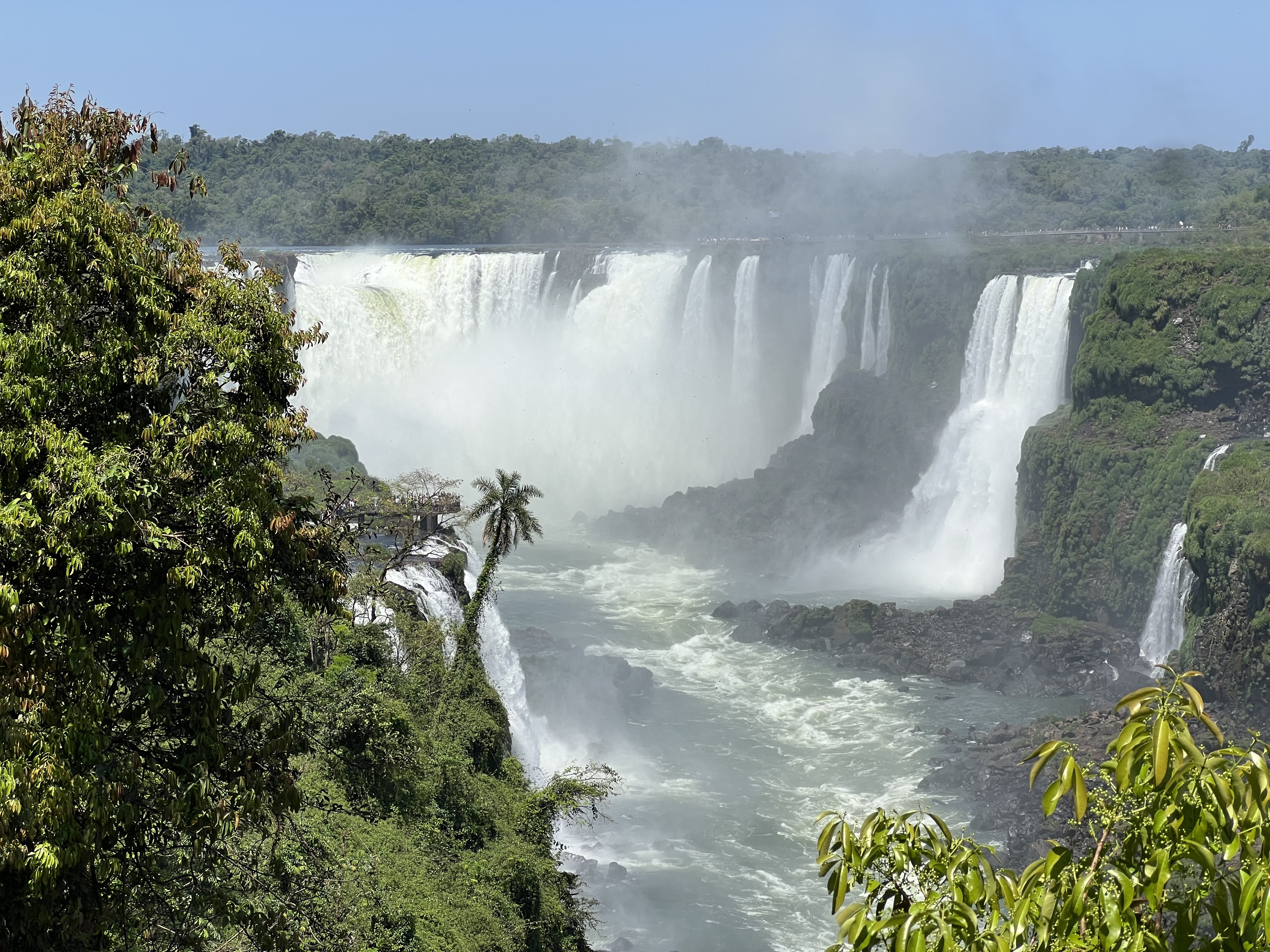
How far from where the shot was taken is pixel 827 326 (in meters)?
49.9

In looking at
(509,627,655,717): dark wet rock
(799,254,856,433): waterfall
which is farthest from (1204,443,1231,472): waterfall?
(799,254,856,433): waterfall

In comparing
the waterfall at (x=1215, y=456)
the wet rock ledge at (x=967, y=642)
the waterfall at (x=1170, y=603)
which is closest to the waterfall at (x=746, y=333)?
the wet rock ledge at (x=967, y=642)

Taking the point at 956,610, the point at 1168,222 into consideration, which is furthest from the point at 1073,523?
the point at 1168,222

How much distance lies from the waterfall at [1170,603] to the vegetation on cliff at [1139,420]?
1.03 meters

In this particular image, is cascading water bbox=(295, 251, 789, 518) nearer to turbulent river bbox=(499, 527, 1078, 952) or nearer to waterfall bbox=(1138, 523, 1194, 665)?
turbulent river bbox=(499, 527, 1078, 952)

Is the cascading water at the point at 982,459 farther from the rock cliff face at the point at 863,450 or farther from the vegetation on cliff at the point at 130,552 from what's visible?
the vegetation on cliff at the point at 130,552

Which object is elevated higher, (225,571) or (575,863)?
(225,571)

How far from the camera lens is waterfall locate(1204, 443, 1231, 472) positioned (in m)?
31.0

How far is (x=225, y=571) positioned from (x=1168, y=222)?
72196mm

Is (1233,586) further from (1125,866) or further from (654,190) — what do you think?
(654,190)

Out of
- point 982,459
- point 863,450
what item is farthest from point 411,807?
point 863,450

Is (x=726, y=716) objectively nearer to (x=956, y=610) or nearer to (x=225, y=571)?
(x=956, y=610)

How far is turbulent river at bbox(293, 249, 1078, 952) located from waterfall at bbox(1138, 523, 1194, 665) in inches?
128

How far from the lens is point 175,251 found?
8.59 m
